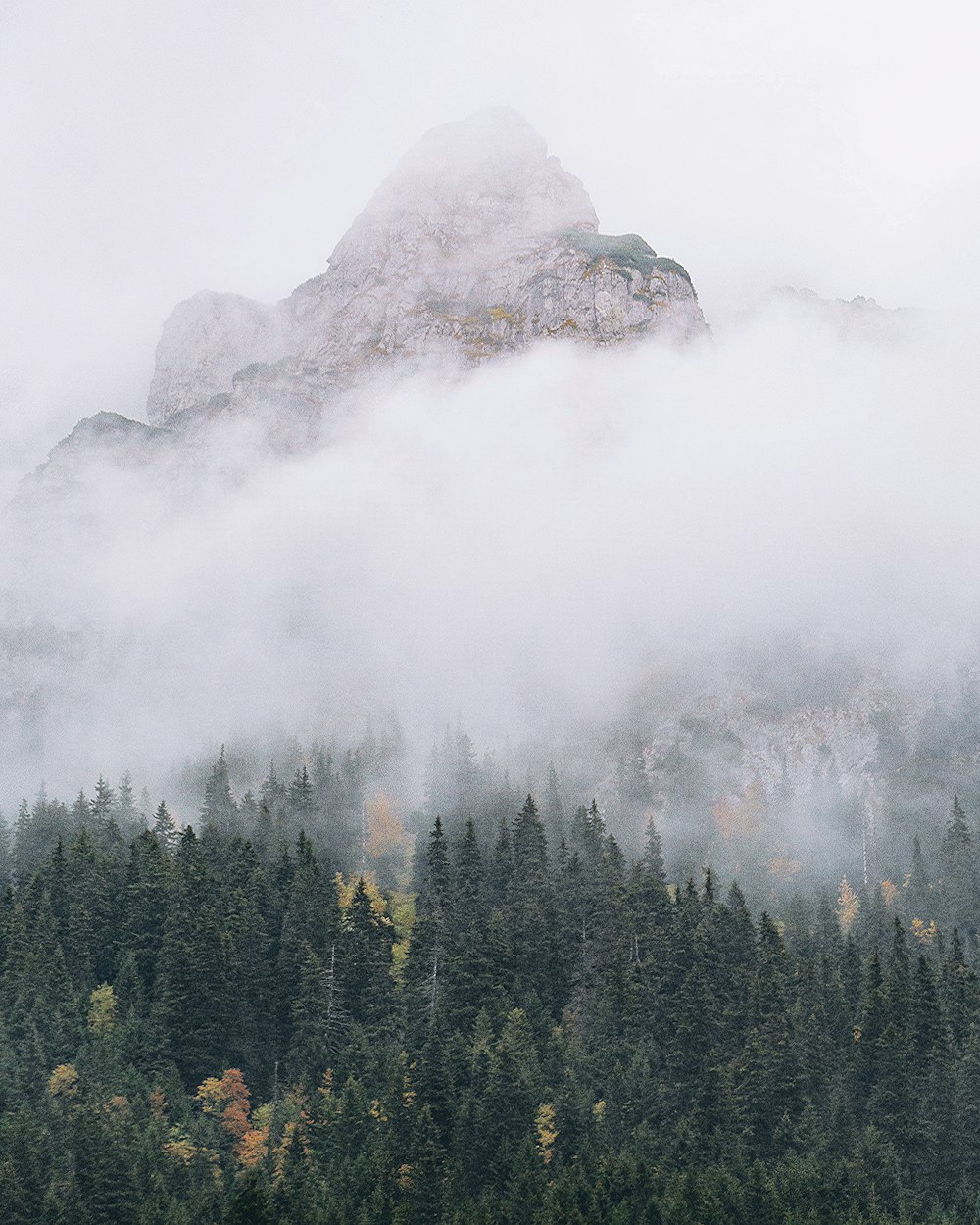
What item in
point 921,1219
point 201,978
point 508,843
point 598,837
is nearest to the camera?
point 921,1219

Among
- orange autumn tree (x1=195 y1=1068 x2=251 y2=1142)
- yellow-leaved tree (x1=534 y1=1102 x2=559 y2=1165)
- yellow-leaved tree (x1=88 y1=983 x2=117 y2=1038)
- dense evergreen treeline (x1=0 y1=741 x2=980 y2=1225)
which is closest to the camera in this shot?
dense evergreen treeline (x1=0 y1=741 x2=980 y2=1225)

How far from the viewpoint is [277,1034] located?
132875 mm

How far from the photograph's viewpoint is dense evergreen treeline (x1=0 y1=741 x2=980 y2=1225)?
108 metres

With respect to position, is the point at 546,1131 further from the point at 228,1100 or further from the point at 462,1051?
the point at 228,1100

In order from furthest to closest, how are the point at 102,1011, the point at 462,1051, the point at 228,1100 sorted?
the point at 102,1011 → the point at 462,1051 → the point at 228,1100

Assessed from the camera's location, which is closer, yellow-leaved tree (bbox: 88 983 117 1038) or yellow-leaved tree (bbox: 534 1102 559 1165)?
yellow-leaved tree (bbox: 534 1102 559 1165)

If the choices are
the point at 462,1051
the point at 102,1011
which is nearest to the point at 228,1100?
the point at 102,1011

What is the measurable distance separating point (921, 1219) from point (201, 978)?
61.9m

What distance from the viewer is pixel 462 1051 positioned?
124 metres

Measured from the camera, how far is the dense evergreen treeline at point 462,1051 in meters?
108

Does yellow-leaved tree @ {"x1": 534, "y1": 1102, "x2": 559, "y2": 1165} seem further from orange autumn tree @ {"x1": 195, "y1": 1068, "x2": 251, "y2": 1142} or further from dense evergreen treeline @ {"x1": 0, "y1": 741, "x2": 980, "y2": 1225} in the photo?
orange autumn tree @ {"x1": 195, "y1": 1068, "x2": 251, "y2": 1142}

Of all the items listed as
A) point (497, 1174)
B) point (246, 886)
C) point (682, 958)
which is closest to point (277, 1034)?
point (246, 886)

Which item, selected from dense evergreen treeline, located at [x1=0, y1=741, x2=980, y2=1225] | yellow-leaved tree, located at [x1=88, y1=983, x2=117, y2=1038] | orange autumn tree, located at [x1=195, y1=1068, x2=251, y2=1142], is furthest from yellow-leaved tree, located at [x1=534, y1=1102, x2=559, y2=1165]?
yellow-leaved tree, located at [x1=88, y1=983, x2=117, y2=1038]

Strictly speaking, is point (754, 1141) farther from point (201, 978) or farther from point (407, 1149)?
point (201, 978)
